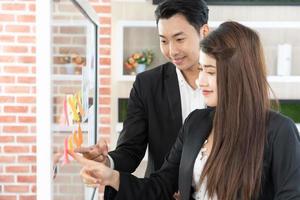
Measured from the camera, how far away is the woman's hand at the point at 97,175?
1301mm

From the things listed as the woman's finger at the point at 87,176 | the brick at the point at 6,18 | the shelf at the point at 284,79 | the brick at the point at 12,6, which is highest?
the brick at the point at 12,6

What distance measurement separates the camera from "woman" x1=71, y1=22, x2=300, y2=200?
1218mm

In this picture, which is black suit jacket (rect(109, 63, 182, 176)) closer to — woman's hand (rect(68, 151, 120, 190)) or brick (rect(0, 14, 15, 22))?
woman's hand (rect(68, 151, 120, 190))

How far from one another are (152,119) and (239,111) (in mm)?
539

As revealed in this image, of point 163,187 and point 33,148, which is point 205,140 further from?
point 33,148

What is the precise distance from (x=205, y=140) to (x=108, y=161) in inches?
15.2

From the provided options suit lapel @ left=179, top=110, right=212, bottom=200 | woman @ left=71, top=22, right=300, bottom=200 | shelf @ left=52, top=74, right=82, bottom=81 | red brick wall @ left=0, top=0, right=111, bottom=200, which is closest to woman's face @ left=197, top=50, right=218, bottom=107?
woman @ left=71, top=22, right=300, bottom=200

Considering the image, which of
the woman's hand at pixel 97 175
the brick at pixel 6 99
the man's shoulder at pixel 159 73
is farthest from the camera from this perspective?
the brick at pixel 6 99

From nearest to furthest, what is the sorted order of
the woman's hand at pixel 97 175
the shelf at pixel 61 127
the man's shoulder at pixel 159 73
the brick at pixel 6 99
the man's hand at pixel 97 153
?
the shelf at pixel 61 127, the woman's hand at pixel 97 175, the man's hand at pixel 97 153, the man's shoulder at pixel 159 73, the brick at pixel 6 99

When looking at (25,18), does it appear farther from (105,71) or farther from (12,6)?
(105,71)

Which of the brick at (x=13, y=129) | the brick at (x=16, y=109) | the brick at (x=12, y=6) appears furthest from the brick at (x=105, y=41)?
the brick at (x=13, y=129)

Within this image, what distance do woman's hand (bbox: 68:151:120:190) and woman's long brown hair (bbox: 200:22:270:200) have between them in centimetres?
31

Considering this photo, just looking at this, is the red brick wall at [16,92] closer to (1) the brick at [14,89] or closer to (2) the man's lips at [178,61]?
(1) the brick at [14,89]

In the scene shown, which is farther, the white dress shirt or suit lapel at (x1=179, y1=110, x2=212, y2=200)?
the white dress shirt
